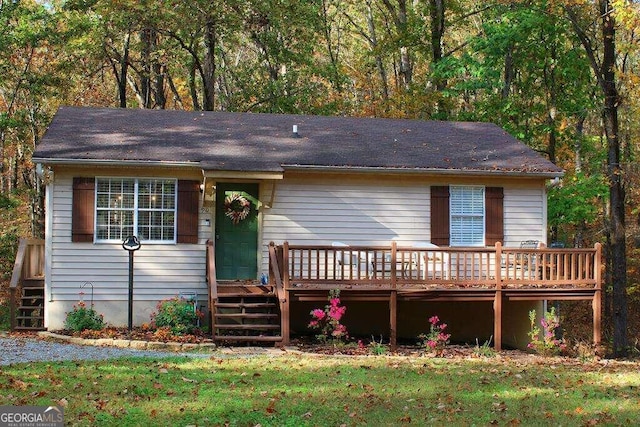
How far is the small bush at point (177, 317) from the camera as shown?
586 inches

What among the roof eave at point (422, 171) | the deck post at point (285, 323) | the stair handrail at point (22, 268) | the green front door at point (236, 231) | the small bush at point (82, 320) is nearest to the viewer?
the deck post at point (285, 323)

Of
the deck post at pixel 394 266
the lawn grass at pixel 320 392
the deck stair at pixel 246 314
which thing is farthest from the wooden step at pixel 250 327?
the lawn grass at pixel 320 392

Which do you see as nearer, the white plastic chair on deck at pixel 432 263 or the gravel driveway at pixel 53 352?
the gravel driveway at pixel 53 352

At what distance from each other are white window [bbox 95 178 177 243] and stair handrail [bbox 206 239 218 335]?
1.06 m

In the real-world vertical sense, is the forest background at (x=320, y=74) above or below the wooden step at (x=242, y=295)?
above

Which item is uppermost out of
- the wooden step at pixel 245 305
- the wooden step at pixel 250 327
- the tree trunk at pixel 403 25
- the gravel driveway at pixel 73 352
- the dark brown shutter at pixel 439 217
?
the tree trunk at pixel 403 25

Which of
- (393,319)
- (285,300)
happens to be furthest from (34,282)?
(393,319)

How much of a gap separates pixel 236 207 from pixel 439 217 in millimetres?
4363

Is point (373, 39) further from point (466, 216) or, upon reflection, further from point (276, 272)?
point (276, 272)

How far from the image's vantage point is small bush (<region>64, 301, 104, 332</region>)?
15016 millimetres

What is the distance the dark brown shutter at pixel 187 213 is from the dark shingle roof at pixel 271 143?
2.22 feet

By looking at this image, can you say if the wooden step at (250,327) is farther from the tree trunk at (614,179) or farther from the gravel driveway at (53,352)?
the tree trunk at (614,179)

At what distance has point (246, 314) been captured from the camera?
14.5 metres

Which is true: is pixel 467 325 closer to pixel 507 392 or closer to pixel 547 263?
pixel 547 263
